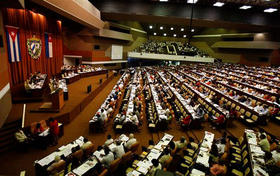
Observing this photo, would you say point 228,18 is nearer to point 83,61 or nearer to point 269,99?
point 269,99

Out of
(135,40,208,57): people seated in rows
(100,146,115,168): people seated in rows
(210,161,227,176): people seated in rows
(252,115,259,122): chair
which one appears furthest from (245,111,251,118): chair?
(135,40,208,57): people seated in rows

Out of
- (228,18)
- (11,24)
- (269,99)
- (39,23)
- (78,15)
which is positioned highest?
(228,18)

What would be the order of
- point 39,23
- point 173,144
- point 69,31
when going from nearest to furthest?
point 173,144 → point 39,23 → point 69,31

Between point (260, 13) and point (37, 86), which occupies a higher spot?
point (260, 13)

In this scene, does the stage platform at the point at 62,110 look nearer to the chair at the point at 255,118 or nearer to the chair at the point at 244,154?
the chair at the point at 244,154

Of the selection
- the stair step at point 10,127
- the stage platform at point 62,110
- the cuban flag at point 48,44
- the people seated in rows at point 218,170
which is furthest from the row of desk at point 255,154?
the cuban flag at point 48,44

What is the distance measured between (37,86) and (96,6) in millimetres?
11545

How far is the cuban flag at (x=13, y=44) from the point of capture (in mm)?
9062

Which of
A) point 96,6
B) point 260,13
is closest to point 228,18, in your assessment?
point 260,13

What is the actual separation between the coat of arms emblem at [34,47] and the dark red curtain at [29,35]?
236 millimetres

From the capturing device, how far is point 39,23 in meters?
12.2

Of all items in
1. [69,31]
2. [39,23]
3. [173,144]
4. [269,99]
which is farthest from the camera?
[69,31]

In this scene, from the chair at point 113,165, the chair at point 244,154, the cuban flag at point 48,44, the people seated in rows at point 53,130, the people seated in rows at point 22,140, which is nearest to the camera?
the chair at point 113,165

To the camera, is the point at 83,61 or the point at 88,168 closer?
the point at 88,168
